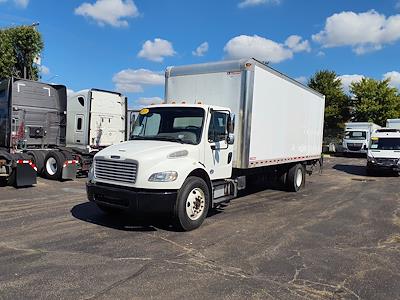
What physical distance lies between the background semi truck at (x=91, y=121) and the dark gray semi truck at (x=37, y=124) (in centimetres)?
66

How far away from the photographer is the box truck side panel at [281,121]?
31.8ft

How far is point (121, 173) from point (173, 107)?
2.03 metres

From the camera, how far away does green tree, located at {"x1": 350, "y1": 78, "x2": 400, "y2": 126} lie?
4794 cm

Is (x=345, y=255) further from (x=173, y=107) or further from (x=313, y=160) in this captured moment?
(x=313, y=160)

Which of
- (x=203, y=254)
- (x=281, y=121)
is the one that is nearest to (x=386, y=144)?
(x=281, y=121)

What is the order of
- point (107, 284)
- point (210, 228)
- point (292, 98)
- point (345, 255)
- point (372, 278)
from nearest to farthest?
1. point (107, 284)
2. point (372, 278)
3. point (345, 255)
4. point (210, 228)
5. point (292, 98)

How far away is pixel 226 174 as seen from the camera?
29.0ft

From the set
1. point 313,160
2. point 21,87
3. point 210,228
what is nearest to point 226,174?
point 210,228

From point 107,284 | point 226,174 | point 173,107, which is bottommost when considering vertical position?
point 107,284

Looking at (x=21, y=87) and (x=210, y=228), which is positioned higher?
(x=21, y=87)

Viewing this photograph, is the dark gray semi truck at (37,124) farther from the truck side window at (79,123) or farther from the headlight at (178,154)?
the headlight at (178,154)

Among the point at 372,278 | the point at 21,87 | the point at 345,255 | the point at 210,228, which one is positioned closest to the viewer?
the point at 372,278

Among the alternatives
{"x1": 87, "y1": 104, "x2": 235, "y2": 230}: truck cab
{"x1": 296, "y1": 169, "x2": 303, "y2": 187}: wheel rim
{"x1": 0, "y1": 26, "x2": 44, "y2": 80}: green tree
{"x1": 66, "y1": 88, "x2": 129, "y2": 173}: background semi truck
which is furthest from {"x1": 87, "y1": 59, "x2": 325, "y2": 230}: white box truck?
{"x1": 0, "y1": 26, "x2": 44, "y2": 80}: green tree

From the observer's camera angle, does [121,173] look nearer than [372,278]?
No
